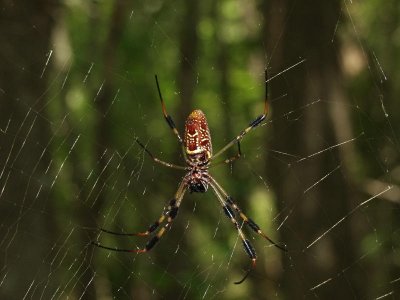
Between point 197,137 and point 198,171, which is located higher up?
point 198,171

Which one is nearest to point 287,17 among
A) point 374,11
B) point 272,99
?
point 272,99

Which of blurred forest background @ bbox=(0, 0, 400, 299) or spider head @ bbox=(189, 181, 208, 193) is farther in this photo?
blurred forest background @ bbox=(0, 0, 400, 299)

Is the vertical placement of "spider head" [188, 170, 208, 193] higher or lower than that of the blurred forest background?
lower

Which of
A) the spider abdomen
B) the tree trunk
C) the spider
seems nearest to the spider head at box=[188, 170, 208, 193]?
the spider

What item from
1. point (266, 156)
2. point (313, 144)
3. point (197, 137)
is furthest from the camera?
point (266, 156)

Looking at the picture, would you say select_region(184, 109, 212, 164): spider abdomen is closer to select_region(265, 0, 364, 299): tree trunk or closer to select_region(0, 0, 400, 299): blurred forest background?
select_region(0, 0, 400, 299): blurred forest background

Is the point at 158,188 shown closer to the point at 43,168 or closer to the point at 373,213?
the point at 373,213

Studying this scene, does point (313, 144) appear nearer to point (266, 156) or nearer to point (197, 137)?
point (266, 156)

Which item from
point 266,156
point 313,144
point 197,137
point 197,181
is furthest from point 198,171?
point 266,156

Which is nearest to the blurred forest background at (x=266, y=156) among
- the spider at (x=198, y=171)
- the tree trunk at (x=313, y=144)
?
the tree trunk at (x=313, y=144)
